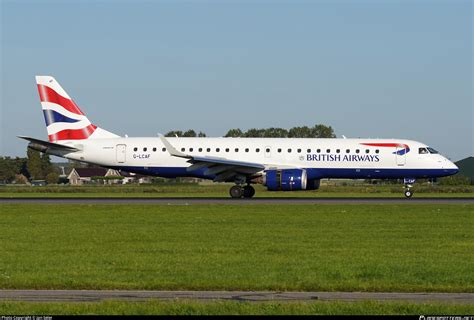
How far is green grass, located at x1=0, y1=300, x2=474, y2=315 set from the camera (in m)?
13.2

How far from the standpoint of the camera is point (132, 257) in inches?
835

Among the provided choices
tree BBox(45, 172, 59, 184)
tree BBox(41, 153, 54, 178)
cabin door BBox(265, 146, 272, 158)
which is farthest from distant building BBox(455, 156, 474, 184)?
cabin door BBox(265, 146, 272, 158)

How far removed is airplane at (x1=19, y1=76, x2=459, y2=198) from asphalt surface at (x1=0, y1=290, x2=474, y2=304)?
106 feet

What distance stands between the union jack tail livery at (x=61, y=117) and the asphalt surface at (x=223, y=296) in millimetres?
38357

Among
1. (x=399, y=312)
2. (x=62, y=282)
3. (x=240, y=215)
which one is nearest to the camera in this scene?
(x=399, y=312)

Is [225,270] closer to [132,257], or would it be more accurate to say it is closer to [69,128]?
[132,257]

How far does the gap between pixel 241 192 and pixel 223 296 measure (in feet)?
114

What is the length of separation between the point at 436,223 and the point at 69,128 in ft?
93.5

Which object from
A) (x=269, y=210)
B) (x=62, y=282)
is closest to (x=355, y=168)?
(x=269, y=210)

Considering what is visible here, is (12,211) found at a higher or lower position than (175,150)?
lower

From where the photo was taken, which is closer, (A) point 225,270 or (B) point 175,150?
(A) point 225,270

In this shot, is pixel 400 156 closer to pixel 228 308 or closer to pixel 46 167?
pixel 228 308

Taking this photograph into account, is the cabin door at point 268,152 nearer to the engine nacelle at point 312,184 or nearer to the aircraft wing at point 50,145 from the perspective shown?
the engine nacelle at point 312,184

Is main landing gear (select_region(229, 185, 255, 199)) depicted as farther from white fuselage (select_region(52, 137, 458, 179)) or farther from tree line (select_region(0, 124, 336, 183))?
tree line (select_region(0, 124, 336, 183))
